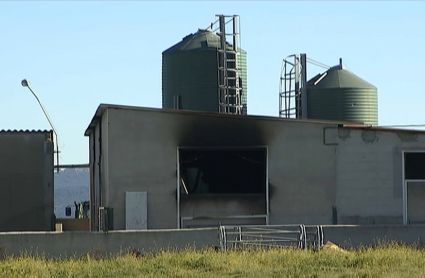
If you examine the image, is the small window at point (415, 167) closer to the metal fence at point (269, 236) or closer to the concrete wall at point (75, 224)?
the metal fence at point (269, 236)

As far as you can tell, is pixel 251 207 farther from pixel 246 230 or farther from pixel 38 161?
pixel 38 161

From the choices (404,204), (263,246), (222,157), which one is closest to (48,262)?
(263,246)

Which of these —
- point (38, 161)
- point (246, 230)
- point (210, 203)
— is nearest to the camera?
point (246, 230)

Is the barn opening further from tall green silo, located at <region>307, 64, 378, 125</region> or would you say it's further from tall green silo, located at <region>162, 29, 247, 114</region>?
tall green silo, located at <region>307, 64, 378, 125</region>

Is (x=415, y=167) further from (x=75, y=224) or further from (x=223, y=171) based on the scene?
(x=75, y=224)

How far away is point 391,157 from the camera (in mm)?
30078

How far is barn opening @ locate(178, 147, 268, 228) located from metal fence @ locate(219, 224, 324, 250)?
283cm

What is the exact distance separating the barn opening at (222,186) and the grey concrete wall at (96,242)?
17.0 feet

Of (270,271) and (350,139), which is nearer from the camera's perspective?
Result: (270,271)

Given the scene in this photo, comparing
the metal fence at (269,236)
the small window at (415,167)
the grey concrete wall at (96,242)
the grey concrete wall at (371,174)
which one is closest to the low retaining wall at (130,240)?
the grey concrete wall at (96,242)

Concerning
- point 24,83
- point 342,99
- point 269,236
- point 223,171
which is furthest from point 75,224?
point 269,236

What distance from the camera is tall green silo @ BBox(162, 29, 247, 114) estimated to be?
38.7 metres

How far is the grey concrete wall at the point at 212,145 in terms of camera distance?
1170 inches

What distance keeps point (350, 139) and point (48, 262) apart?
11826 millimetres
